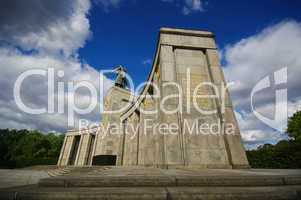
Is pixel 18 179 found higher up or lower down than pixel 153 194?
lower down

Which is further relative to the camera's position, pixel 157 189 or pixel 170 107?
pixel 170 107

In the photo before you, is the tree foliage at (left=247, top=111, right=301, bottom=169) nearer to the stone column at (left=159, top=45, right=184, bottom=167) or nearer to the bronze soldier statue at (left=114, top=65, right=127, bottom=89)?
the stone column at (left=159, top=45, right=184, bottom=167)

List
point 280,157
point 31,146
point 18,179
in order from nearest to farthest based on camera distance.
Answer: point 18,179 → point 280,157 → point 31,146

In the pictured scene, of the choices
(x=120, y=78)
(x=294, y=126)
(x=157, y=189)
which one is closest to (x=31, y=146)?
(x=120, y=78)

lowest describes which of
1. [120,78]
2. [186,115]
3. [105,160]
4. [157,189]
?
[105,160]

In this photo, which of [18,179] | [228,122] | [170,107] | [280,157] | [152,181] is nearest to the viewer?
[152,181]

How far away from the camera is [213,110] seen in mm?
8750

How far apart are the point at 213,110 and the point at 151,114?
5371 millimetres

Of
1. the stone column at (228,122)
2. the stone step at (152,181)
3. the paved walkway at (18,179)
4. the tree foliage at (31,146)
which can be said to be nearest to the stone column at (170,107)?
the stone column at (228,122)

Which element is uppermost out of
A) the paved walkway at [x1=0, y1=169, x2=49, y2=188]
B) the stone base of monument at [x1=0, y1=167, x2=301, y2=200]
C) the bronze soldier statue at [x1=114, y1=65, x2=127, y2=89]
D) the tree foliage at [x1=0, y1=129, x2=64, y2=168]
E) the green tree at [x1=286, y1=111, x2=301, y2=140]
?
the bronze soldier statue at [x1=114, y1=65, x2=127, y2=89]

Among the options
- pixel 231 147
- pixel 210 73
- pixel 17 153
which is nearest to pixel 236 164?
pixel 231 147

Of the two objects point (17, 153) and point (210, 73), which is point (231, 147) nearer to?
point (210, 73)

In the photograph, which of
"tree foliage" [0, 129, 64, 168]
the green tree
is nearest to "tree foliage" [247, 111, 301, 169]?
the green tree

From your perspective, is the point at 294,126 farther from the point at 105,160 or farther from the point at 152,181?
the point at 152,181
